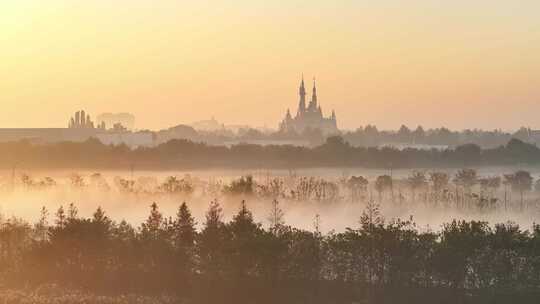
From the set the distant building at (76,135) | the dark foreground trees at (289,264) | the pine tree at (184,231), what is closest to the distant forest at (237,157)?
the distant building at (76,135)

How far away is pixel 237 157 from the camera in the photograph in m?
120

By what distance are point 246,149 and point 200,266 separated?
280ft

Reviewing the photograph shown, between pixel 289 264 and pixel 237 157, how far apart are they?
279 ft

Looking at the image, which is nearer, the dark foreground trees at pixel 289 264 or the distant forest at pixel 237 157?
the dark foreground trees at pixel 289 264

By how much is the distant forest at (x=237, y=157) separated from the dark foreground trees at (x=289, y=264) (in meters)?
70.5

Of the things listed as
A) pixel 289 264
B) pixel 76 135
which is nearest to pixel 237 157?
pixel 76 135

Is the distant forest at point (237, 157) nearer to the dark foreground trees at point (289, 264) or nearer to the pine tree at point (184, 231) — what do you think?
the pine tree at point (184, 231)

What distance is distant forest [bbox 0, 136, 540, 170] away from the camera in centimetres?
10925

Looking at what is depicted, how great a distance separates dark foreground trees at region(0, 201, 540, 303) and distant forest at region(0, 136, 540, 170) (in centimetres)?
7048

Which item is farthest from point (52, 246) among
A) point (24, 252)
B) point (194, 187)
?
point (194, 187)

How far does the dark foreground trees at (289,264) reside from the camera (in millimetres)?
33625

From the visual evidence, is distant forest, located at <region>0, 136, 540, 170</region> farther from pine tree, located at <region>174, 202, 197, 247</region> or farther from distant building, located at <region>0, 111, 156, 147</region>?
pine tree, located at <region>174, 202, 197, 247</region>

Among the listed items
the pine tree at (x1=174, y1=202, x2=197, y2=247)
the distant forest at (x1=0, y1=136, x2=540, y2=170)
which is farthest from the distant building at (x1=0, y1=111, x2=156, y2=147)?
the pine tree at (x1=174, y1=202, x2=197, y2=247)

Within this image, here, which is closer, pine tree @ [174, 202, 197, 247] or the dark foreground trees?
the dark foreground trees
